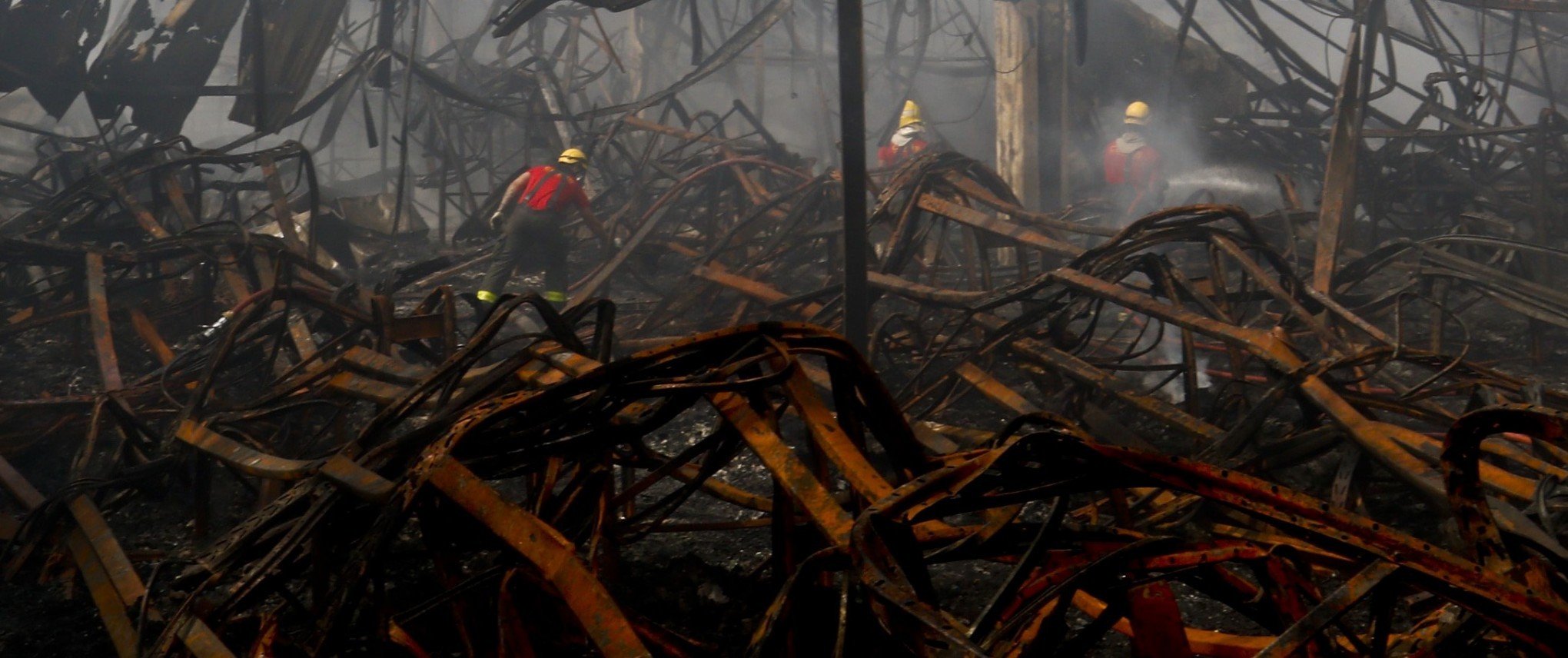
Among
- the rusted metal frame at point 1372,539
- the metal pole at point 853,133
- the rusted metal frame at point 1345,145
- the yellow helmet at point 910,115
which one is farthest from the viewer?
the yellow helmet at point 910,115

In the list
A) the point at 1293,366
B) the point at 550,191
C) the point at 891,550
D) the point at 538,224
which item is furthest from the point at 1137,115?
the point at 891,550

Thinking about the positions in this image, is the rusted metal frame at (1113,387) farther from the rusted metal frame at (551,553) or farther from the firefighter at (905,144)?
the firefighter at (905,144)

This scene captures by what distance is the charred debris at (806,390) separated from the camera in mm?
1508

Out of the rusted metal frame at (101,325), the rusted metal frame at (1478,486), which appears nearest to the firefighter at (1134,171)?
the rusted metal frame at (101,325)

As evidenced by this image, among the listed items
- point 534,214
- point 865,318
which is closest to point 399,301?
point 534,214

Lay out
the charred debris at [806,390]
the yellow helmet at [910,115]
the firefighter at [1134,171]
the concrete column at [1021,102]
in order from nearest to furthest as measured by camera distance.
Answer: the charred debris at [806,390], the firefighter at [1134,171], the concrete column at [1021,102], the yellow helmet at [910,115]

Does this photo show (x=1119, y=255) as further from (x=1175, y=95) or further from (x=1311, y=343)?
(x=1175, y=95)

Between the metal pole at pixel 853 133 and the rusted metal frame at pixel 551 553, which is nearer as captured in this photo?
the rusted metal frame at pixel 551 553

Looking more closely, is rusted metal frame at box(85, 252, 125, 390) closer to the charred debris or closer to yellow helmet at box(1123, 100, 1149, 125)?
the charred debris

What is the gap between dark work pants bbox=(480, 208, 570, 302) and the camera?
7797 mm

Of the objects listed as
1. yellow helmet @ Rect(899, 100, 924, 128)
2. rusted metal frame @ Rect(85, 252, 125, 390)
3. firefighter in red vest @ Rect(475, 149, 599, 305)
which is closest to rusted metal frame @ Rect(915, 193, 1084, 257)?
firefighter in red vest @ Rect(475, 149, 599, 305)

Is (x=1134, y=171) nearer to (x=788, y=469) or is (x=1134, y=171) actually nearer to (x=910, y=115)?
(x=910, y=115)

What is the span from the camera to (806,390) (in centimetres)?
176

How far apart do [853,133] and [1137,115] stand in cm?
688
